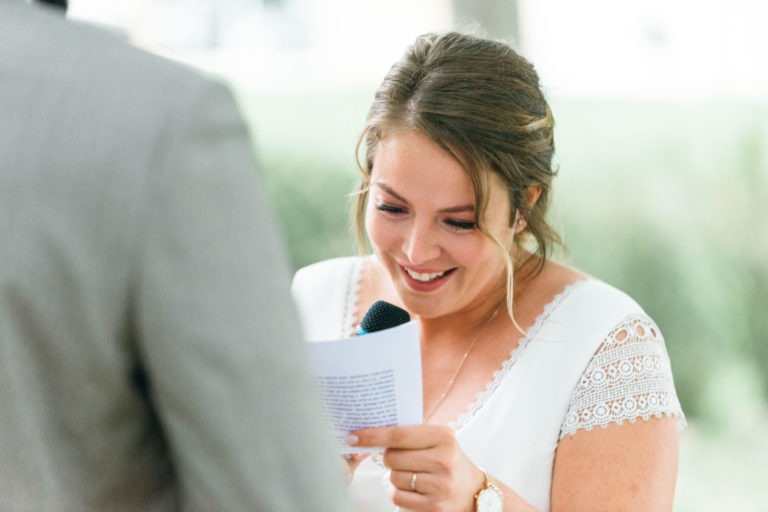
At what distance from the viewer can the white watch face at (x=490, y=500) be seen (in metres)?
2.06

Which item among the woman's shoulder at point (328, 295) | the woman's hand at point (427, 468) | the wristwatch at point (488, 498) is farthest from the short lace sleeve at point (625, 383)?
the woman's shoulder at point (328, 295)

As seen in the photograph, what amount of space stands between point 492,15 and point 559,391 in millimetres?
2692

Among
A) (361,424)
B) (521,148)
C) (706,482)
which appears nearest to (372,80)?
(706,482)

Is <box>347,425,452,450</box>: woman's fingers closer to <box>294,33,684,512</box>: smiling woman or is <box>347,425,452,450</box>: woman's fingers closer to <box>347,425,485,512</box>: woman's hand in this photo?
<box>347,425,485,512</box>: woman's hand

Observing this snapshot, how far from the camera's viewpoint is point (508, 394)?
2.46 metres

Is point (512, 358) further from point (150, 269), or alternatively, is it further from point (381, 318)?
point (150, 269)

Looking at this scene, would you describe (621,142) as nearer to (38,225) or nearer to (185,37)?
(185,37)

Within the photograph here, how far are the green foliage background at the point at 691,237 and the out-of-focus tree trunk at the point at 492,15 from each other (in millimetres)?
639

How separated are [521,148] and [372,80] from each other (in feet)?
10.5

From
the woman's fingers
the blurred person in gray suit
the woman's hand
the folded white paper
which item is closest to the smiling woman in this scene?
the woman's hand

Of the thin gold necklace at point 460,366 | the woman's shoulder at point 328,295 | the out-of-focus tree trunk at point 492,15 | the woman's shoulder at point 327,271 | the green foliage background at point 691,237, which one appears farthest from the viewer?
the green foliage background at point 691,237

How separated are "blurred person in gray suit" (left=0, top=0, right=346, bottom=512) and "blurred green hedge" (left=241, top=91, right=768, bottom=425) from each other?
3892mm

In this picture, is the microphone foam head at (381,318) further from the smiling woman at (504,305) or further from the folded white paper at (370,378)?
the smiling woman at (504,305)

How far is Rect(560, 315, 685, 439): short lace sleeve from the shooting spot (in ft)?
7.49
